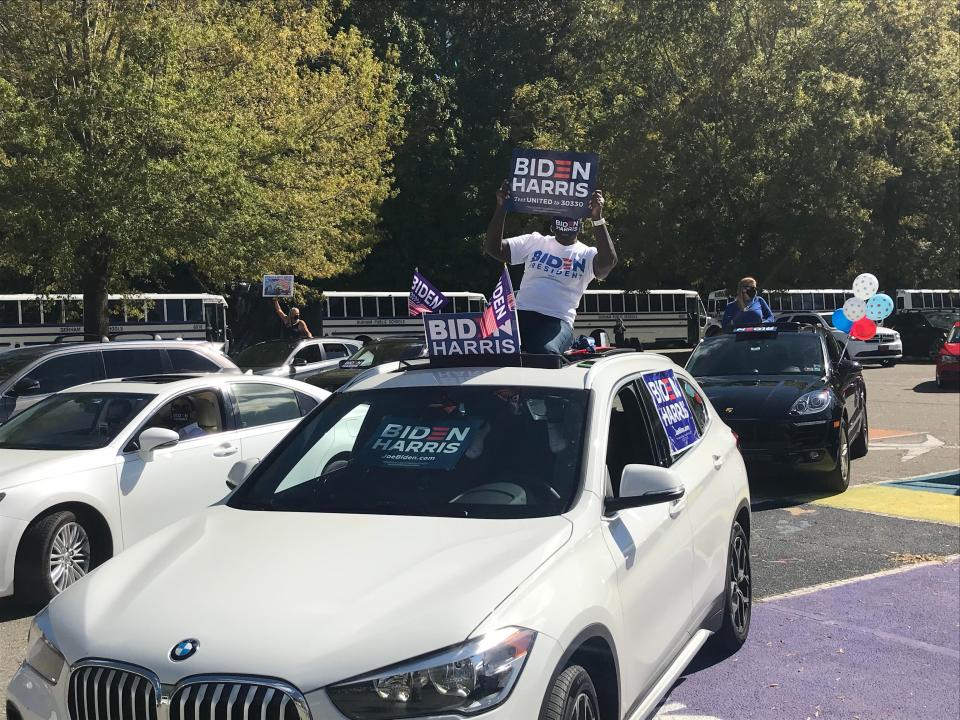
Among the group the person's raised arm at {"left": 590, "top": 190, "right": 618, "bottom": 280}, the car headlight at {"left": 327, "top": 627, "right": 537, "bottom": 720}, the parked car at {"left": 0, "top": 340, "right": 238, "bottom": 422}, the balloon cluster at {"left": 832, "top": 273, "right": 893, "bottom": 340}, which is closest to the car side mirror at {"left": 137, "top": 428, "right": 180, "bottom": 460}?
the person's raised arm at {"left": 590, "top": 190, "right": 618, "bottom": 280}

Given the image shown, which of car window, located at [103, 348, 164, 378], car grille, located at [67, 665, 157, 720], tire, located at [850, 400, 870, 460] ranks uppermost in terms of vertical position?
car window, located at [103, 348, 164, 378]

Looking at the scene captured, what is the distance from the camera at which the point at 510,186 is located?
746cm

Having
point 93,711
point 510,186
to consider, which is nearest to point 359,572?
point 93,711

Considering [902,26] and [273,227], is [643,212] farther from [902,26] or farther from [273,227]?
[273,227]

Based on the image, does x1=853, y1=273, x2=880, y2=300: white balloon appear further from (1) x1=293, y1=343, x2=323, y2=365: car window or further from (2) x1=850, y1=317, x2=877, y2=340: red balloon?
(1) x1=293, y1=343, x2=323, y2=365: car window

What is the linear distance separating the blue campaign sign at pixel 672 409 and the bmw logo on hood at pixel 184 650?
2556 mm

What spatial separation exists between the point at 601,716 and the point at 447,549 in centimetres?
76

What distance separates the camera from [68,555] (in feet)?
22.1

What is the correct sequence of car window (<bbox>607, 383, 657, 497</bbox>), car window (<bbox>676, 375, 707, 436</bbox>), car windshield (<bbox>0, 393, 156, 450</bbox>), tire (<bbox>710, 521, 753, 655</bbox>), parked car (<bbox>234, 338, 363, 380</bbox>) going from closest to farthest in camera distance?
car window (<bbox>607, 383, 657, 497</bbox>) → tire (<bbox>710, 521, 753, 655</bbox>) → car window (<bbox>676, 375, 707, 436</bbox>) → car windshield (<bbox>0, 393, 156, 450</bbox>) → parked car (<bbox>234, 338, 363, 380</bbox>)

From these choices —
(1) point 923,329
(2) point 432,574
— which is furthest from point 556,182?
(1) point 923,329

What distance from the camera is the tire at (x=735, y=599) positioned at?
5.47 meters

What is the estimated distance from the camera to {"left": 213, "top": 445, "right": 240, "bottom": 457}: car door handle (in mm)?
7762

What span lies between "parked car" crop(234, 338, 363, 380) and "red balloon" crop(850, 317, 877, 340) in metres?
9.08

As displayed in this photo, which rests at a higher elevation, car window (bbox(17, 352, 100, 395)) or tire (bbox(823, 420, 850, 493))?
car window (bbox(17, 352, 100, 395))
